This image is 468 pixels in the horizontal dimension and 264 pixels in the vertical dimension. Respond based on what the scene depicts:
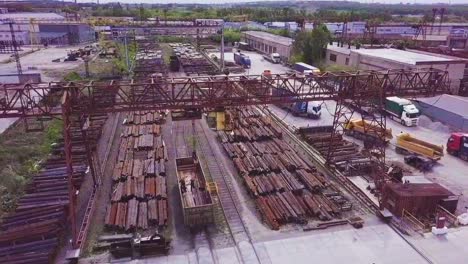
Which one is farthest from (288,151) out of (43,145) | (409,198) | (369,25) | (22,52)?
(22,52)

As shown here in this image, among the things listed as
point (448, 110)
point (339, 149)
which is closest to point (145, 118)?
point (339, 149)

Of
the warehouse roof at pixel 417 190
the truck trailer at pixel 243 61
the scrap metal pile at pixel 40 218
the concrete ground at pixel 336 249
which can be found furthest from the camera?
the truck trailer at pixel 243 61

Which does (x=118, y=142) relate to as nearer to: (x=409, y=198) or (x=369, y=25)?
Answer: (x=409, y=198)

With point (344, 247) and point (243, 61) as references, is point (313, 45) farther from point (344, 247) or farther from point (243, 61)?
point (344, 247)

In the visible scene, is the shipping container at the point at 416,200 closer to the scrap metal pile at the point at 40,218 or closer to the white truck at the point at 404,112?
the white truck at the point at 404,112

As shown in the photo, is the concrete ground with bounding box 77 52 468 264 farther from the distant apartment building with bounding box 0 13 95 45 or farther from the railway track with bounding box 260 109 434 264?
the distant apartment building with bounding box 0 13 95 45

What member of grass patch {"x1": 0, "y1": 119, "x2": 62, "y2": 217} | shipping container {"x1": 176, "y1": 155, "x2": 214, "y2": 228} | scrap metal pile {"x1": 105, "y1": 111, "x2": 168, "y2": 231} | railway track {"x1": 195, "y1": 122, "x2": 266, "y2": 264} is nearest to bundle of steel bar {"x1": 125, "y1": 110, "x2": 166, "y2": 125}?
scrap metal pile {"x1": 105, "y1": 111, "x2": 168, "y2": 231}

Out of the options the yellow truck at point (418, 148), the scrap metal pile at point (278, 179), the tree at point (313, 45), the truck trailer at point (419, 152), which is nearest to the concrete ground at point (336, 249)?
the scrap metal pile at point (278, 179)
